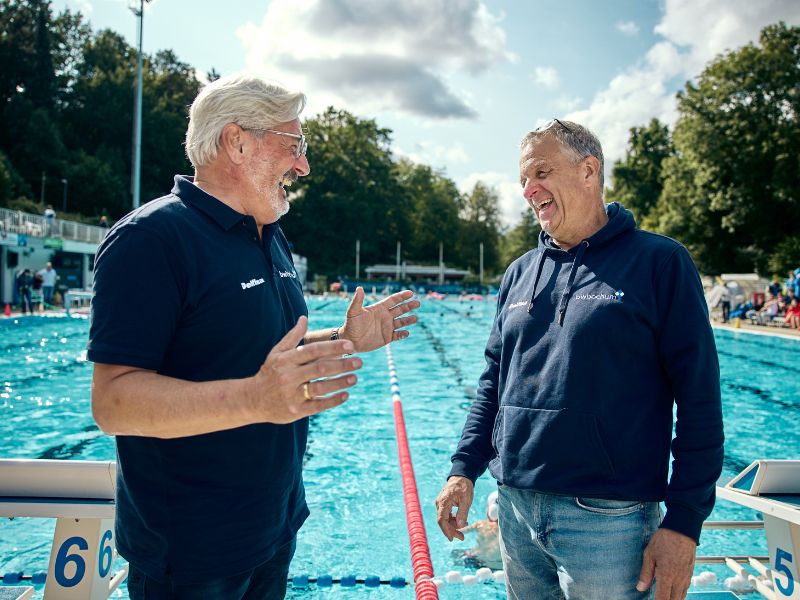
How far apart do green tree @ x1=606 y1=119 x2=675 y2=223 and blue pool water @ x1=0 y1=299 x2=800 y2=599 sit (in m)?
37.7

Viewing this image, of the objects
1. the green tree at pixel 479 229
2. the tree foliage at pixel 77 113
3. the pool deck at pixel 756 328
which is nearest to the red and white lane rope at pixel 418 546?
the pool deck at pixel 756 328

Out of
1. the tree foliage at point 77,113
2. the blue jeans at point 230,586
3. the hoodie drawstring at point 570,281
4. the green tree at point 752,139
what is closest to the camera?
the blue jeans at point 230,586

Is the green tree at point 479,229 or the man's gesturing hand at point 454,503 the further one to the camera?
the green tree at point 479,229

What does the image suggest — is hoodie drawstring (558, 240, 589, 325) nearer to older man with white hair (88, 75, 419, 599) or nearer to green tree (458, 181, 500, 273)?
older man with white hair (88, 75, 419, 599)

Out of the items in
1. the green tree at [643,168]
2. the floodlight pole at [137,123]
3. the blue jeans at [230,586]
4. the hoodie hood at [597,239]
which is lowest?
the blue jeans at [230,586]

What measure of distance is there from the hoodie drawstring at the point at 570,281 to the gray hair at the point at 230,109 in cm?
96

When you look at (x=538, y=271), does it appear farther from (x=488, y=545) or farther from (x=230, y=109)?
(x=488, y=545)

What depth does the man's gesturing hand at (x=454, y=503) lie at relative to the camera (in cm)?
201

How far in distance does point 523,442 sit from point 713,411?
1.71 ft

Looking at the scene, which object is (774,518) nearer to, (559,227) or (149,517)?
(559,227)

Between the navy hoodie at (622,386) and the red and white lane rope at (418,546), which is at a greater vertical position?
the navy hoodie at (622,386)

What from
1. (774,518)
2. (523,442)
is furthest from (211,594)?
(774,518)

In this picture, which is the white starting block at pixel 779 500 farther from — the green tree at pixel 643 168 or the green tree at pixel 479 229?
the green tree at pixel 479 229

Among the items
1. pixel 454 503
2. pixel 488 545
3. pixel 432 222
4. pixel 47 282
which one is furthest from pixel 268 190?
pixel 432 222
